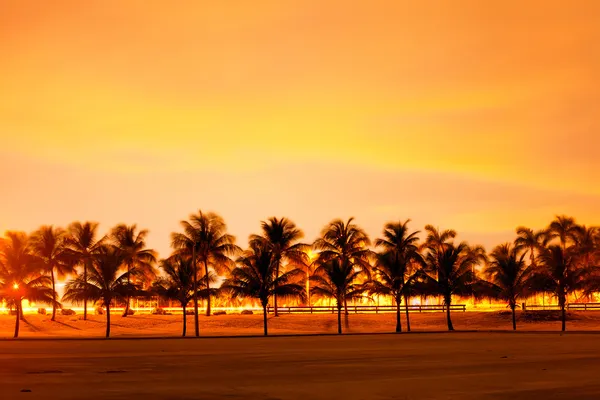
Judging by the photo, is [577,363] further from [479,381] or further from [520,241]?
[520,241]

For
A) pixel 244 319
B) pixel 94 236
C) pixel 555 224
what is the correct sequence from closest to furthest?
pixel 244 319
pixel 94 236
pixel 555 224

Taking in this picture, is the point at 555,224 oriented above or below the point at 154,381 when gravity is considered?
above

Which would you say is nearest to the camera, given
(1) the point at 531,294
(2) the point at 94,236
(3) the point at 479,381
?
(3) the point at 479,381

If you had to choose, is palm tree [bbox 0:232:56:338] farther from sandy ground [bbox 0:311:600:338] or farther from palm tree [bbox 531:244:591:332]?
palm tree [bbox 531:244:591:332]

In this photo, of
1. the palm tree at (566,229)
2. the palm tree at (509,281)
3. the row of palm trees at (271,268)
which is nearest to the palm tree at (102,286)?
the row of palm trees at (271,268)

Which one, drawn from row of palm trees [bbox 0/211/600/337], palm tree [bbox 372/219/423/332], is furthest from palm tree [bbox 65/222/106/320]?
palm tree [bbox 372/219/423/332]

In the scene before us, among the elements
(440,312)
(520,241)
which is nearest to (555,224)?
(520,241)

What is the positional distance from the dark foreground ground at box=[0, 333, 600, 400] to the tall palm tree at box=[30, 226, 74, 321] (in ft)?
156

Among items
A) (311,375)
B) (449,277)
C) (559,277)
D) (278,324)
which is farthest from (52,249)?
(311,375)

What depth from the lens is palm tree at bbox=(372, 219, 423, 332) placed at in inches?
2749

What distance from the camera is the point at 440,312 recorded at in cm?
8200

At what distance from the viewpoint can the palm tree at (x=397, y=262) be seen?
69.8 metres

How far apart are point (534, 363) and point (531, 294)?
136 ft

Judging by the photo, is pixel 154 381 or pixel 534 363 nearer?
pixel 154 381
